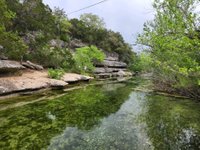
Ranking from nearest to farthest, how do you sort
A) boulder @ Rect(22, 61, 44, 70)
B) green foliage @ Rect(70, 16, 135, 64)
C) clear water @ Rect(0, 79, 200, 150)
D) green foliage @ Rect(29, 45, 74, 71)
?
clear water @ Rect(0, 79, 200, 150), boulder @ Rect(22, 61, 44, 70), green foliage @ Rect(29, 45, 74, 71), green foliage @ Rect(70, 16, 135, 64)

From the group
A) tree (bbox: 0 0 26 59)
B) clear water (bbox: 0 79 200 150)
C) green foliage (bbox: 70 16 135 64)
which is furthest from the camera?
green foliage (bbox: 70 16 135 64)

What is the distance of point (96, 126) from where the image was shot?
1302 cm

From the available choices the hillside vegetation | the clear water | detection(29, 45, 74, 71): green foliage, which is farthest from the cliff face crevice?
the clear water

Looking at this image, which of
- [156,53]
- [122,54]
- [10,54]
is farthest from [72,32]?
[156,53]

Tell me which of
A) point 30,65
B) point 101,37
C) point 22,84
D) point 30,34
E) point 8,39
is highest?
point 101,37

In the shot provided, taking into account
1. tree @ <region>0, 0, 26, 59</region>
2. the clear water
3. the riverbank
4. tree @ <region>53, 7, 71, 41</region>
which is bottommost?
the clear water

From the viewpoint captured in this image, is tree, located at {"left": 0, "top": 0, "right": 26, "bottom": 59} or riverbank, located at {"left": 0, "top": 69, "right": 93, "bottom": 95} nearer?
riverbank, located at {"left": 0, "top": 69, "right": 93, "bottom": 95}

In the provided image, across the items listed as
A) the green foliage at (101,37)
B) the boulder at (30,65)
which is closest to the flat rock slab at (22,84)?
the boulder at (30,65)

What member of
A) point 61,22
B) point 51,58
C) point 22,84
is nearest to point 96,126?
point 22,84

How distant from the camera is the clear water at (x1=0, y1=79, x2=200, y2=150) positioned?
10078 millimetres

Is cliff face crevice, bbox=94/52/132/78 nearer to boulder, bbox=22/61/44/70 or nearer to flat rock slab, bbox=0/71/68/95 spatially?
boulder, bbox=22/61/44/70

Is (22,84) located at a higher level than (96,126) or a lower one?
higher

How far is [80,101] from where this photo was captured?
2083cm

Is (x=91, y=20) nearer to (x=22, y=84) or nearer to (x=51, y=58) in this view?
(x=51, y=58)
